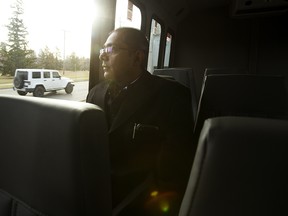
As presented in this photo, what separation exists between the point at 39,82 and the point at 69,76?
9.8 inches

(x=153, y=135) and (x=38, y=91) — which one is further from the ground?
(x=38, y=91)

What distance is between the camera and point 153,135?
1.51 metres

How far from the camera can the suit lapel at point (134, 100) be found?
1.46 metres

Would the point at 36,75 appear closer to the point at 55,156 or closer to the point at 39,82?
the point at 39,82

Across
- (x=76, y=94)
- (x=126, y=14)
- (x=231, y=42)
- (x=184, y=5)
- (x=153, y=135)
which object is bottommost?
(x=153, y=135)

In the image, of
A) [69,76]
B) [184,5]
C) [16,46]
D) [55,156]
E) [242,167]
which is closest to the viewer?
[242,167]

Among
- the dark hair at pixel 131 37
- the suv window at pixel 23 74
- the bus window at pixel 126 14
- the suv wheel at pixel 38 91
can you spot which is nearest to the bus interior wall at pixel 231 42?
the bus window at pixel 126 14

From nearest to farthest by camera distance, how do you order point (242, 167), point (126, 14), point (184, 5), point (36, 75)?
point (242, 167) < point (36, 75) < point (126, 14) < point (184, 5)

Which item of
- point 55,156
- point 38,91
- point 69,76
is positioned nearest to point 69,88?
point 69,76

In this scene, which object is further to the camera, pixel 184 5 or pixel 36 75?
pixel 184 5

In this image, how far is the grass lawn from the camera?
1.41 m

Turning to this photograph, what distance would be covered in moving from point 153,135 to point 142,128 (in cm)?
8

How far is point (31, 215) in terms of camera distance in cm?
69

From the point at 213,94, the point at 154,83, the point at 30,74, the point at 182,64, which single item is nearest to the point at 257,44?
the point at 182,64
